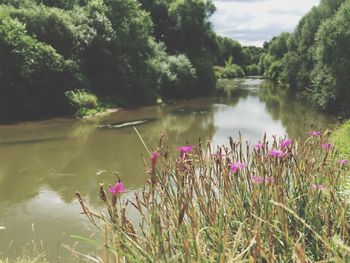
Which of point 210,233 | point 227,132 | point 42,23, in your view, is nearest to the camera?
point 210,233

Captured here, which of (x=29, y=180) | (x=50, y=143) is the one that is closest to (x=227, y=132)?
(x=50, y=143)

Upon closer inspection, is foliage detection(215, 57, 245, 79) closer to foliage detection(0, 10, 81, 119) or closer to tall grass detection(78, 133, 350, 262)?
foliage detection(0, 10, 81, 119)

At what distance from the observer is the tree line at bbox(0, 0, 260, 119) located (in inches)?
651

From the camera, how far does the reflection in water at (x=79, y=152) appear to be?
6281 mm

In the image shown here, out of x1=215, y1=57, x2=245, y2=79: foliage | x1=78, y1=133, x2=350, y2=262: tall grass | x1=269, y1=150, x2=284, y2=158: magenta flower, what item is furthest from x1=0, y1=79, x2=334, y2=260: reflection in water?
x1=215, y1=57, x2=245, y2=79: foliage

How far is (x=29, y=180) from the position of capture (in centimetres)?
852

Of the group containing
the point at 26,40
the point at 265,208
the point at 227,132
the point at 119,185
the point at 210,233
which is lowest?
the point at 227,132

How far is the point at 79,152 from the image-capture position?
11.1 metres

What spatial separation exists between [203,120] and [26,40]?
781cm

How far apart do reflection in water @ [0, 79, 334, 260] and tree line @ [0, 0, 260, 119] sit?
6.06 feet

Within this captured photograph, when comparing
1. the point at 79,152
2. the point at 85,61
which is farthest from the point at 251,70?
the point at 79,152

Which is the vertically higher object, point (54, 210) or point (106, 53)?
point (106, 53)

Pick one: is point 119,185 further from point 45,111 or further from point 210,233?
point 45,111

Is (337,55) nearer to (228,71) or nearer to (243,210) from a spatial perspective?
(243,210)
